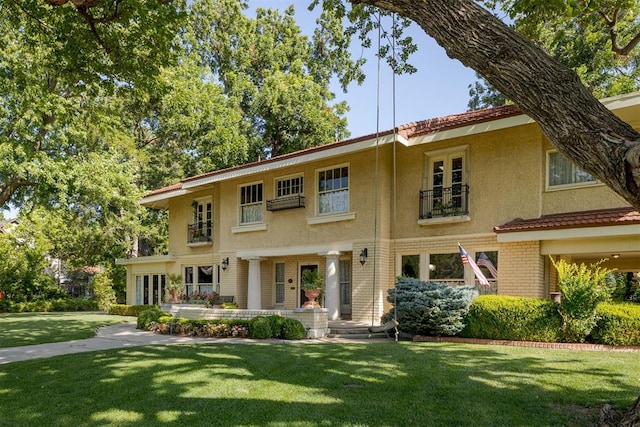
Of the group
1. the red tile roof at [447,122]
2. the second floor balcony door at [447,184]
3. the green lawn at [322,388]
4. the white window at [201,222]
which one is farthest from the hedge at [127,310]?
the second floor balcony door at [447,184]

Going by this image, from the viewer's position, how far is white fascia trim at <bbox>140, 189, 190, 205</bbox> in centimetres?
2280

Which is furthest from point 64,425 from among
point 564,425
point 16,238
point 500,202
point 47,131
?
point 16,238

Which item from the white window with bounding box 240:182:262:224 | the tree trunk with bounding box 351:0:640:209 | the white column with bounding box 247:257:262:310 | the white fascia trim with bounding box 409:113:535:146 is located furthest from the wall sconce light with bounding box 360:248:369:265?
the tree trunk with bounding box 351:0:640:209

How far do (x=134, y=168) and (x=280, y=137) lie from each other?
13626 mm

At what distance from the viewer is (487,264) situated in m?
14.3

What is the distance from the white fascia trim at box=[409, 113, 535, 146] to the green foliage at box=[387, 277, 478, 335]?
4.91 meters

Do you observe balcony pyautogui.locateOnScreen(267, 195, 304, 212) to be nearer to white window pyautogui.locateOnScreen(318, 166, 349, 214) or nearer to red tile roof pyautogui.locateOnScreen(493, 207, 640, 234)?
white window pyautogui.locateOnScreen(318, 166, 349, 214)

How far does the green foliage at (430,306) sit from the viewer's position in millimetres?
11844

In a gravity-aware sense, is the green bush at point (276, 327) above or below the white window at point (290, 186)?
below

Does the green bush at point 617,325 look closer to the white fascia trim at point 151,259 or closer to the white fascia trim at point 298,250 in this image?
the white fascia trim at point 298,250

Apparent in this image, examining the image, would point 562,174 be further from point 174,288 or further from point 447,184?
point 174,288

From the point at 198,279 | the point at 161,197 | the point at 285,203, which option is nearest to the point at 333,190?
the point at 285,203

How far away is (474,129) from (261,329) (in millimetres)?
8867

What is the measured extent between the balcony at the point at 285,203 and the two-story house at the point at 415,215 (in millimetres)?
53
